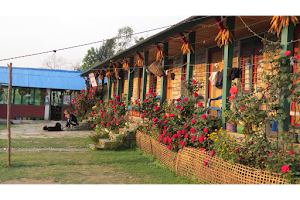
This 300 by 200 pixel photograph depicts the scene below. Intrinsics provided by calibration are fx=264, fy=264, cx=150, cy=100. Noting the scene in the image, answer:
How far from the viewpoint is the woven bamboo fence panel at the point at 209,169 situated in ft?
11.4

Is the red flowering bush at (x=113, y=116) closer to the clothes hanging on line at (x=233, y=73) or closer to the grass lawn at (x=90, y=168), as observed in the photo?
the grass lawn at (x=90, y=168)

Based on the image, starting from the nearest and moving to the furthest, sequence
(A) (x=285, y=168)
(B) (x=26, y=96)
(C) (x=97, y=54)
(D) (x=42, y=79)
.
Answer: (A) (x=285, y=168) → (B) (x=26, y=96) → (D) (x=42, y=79) → (C) (x=97, y=54)

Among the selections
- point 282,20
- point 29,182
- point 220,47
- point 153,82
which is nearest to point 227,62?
point 220,47

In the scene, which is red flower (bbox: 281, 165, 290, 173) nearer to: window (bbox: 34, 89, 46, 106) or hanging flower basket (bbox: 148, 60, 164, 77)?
hanging flower basket (bbox: 148, 60, 164, 77)

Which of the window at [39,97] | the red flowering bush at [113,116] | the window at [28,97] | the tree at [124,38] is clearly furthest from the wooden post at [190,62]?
the tree at [124,38]

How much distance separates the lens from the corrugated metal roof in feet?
66.3

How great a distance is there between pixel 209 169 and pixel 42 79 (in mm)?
19772

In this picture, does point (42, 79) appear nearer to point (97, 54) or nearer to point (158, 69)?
point (158, 69)

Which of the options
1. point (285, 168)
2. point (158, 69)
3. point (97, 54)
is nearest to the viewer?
point (285, 168)

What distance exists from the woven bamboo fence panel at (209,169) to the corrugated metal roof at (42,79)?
16739 mm

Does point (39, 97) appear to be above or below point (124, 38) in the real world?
below

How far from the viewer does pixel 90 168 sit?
5.75m
